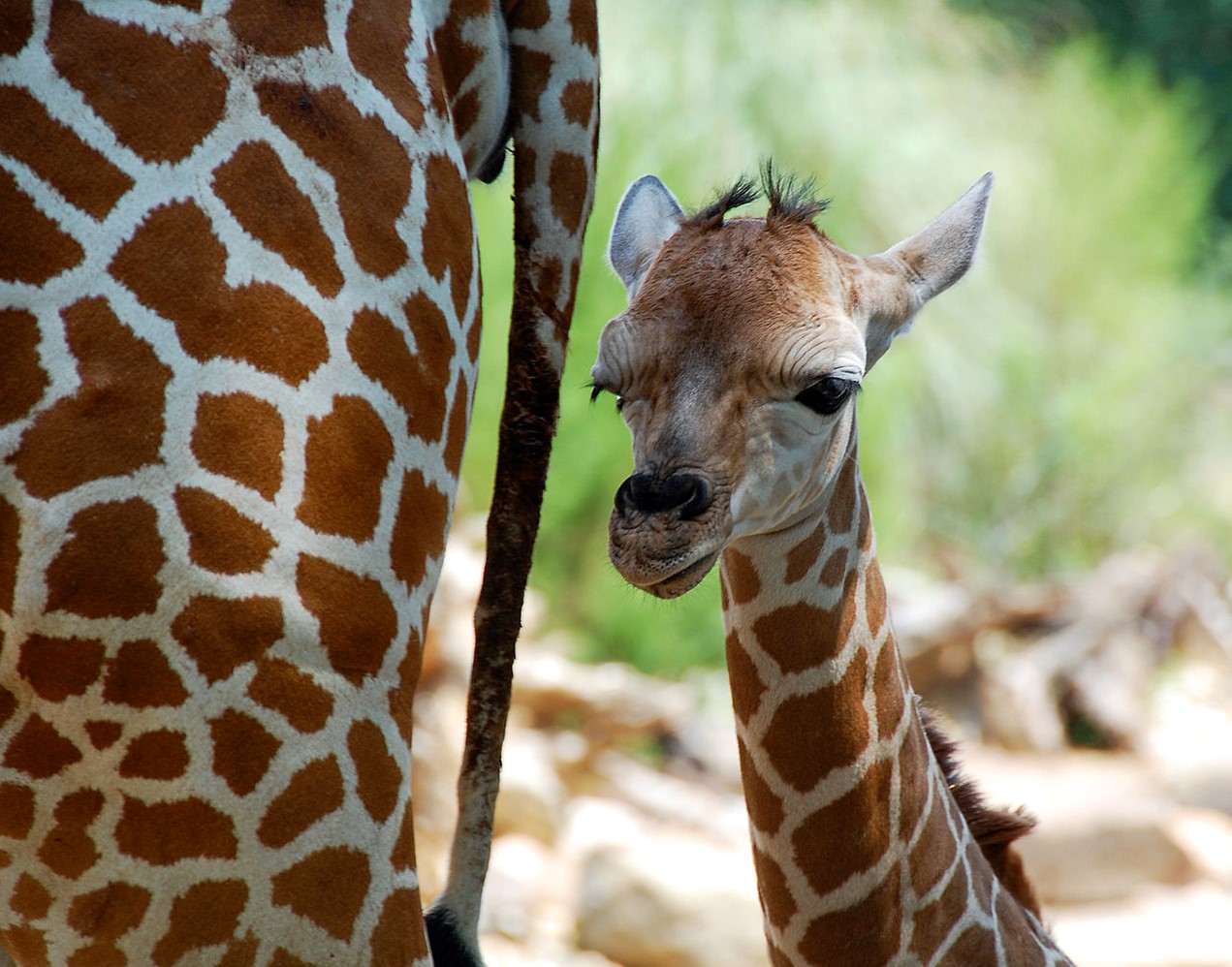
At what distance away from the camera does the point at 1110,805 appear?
802cm

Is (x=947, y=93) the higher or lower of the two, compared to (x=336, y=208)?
higher

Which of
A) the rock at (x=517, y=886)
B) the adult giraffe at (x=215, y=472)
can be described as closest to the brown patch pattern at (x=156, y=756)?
the adult giraffe at (x=215, y=472)

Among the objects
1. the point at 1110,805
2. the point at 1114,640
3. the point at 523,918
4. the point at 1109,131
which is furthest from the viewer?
the point at 1109,131

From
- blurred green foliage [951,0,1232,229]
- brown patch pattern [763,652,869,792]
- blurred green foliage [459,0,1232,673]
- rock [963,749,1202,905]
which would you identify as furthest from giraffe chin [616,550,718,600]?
blurred green foliage [951,0,1232,229]

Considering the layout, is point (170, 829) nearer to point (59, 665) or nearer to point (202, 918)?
point (202, 918)

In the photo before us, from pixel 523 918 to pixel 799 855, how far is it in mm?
4475

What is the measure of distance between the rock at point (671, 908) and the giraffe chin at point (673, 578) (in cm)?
394

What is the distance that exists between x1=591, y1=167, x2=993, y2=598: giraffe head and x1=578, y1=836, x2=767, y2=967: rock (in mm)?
3822

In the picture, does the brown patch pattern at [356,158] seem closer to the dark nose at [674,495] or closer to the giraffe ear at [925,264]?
the dark nose at [674,495]

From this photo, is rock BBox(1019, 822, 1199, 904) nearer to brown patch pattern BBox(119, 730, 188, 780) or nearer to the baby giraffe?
the baby giraffe

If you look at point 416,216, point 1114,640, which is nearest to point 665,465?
point 416,216

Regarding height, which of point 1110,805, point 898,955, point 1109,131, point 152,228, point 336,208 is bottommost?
point 898,955

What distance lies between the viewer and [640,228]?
2902 mm

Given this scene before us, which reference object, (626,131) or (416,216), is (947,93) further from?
(416,216)
